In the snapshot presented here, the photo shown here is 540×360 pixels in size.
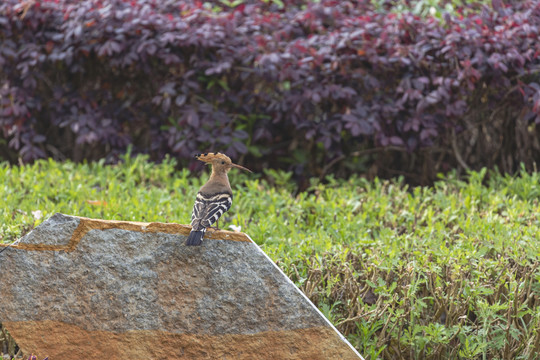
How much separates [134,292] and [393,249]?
127 centimetres

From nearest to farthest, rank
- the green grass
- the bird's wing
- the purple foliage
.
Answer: the bird's wing, the green grass, the purple foliage

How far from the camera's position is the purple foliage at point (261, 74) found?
16.7 feet

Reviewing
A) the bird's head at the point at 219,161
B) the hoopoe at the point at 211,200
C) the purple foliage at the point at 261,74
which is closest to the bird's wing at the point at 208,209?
the hoopoe at the point at 211,200

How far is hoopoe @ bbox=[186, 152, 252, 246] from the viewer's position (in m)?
2.51

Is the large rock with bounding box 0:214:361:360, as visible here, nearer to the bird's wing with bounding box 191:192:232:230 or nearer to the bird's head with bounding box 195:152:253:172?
the bird's wing with bounding box 191:192:232:230

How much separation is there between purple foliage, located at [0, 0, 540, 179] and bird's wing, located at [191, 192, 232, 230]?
2573mm

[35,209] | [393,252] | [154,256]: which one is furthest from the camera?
[35,209]

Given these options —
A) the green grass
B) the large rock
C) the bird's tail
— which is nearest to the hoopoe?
the bird's tail

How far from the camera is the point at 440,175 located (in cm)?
511

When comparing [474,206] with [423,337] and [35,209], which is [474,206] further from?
[35,209]

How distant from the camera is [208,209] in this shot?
2.52 m

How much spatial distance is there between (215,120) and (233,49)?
1.93 feet

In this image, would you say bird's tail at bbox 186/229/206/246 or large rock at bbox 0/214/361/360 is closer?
bird's tail at bbox 186/229/206/246

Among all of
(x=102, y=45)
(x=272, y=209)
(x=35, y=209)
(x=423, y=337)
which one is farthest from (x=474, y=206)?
(x=102, y=45)
